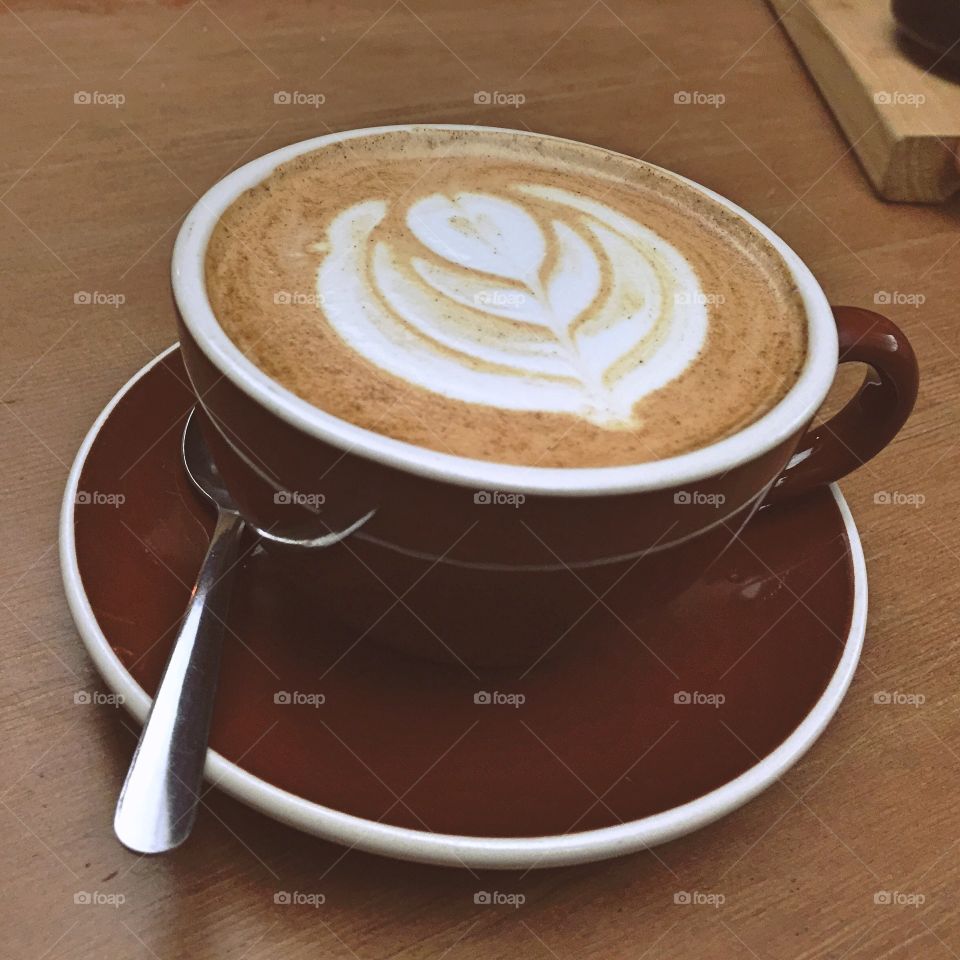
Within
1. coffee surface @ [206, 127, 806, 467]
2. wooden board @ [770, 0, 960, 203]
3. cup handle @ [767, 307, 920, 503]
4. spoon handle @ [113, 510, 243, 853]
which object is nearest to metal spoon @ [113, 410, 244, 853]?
spoon handle @ [113, 510, 243, 853]

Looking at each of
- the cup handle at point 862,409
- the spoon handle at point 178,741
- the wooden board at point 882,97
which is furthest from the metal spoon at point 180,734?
the wooden board at point 882,97

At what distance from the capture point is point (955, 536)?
82cm

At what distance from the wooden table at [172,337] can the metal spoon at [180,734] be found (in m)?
0.06

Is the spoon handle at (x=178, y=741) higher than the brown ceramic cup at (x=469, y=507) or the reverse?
the reverse

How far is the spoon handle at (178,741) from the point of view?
0.49 m

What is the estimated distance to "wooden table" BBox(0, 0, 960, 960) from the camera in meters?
0.53

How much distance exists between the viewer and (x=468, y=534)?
1.68ft

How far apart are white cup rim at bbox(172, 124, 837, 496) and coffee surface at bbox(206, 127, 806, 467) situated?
0.07 ft

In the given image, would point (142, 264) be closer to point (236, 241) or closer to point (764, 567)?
point (236, 241)

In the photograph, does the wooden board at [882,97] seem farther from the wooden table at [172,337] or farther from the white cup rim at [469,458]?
the white cup rim at [469,458]

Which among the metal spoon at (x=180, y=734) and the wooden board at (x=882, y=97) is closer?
the metal spoon at (x=180, y=734)

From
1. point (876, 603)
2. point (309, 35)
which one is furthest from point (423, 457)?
point (309, 35)

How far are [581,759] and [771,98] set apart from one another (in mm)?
1171

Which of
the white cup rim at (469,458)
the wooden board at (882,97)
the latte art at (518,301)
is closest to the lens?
the white cup rim at (469,458)
